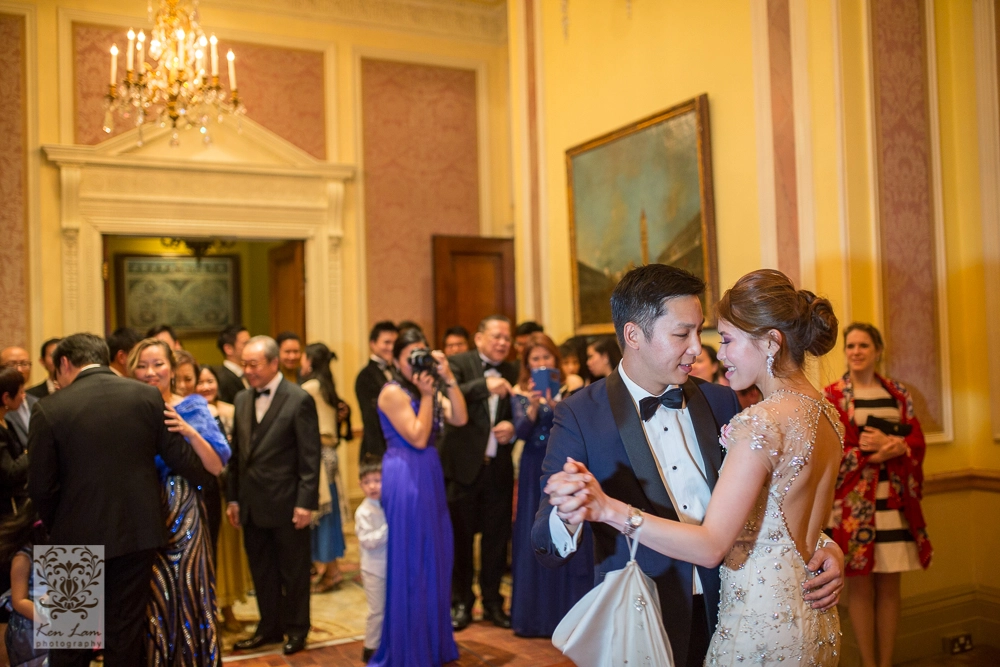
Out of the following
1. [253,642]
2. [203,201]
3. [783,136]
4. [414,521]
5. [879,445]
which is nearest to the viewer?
[879,445]

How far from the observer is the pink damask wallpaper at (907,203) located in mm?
4184

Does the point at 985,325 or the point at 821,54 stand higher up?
the point at 821,54

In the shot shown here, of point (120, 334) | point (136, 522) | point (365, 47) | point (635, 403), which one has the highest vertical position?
point (365, 47)

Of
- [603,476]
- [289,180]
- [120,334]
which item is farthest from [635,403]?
[289,180]

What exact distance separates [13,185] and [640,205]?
5.00m

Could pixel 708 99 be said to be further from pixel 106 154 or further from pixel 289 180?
pixel 106 154

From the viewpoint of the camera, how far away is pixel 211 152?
758 centimetres

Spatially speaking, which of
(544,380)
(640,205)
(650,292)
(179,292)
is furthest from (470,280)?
(650,292)

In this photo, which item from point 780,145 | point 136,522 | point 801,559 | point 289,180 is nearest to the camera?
point 801,559

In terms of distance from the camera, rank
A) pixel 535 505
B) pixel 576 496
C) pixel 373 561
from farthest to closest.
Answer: pixel 535 505 → pixel 373 561 → pixel 576 496

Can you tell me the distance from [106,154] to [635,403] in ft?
20.9

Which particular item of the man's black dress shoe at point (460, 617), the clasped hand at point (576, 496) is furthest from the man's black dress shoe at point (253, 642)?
the clasped hand at point (576, 496)

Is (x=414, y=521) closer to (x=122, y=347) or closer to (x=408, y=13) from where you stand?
(x=122, y=347)

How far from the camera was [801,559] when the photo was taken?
2053mm
